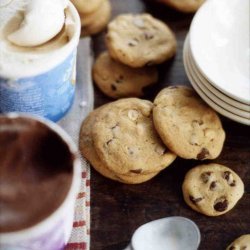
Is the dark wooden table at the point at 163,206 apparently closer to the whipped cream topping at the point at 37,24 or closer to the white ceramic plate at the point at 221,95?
the white ceramic plate at the point at 221,95

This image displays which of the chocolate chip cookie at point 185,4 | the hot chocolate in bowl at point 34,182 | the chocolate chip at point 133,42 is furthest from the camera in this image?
the chocolate chip cookie at point 185,4

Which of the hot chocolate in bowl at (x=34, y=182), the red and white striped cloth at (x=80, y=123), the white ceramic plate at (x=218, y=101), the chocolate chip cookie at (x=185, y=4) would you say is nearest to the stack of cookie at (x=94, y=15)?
the red and white striped cloth at (x=80, y=123)

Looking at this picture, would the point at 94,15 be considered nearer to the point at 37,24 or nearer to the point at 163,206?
the point at 37,24

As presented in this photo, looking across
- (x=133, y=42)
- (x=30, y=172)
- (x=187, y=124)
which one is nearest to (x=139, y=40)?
(x=133, y=42)

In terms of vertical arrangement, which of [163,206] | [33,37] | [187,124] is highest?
[33,37]

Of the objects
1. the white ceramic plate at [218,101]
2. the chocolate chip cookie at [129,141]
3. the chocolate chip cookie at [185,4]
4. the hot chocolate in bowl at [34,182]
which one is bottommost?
the chocolate chip cookie at [129,141]

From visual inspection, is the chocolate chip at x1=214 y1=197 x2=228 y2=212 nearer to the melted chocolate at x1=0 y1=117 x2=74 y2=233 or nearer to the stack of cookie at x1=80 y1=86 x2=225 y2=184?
the stack of cookie at x1=80 y1=86 x2=225 y2=184
